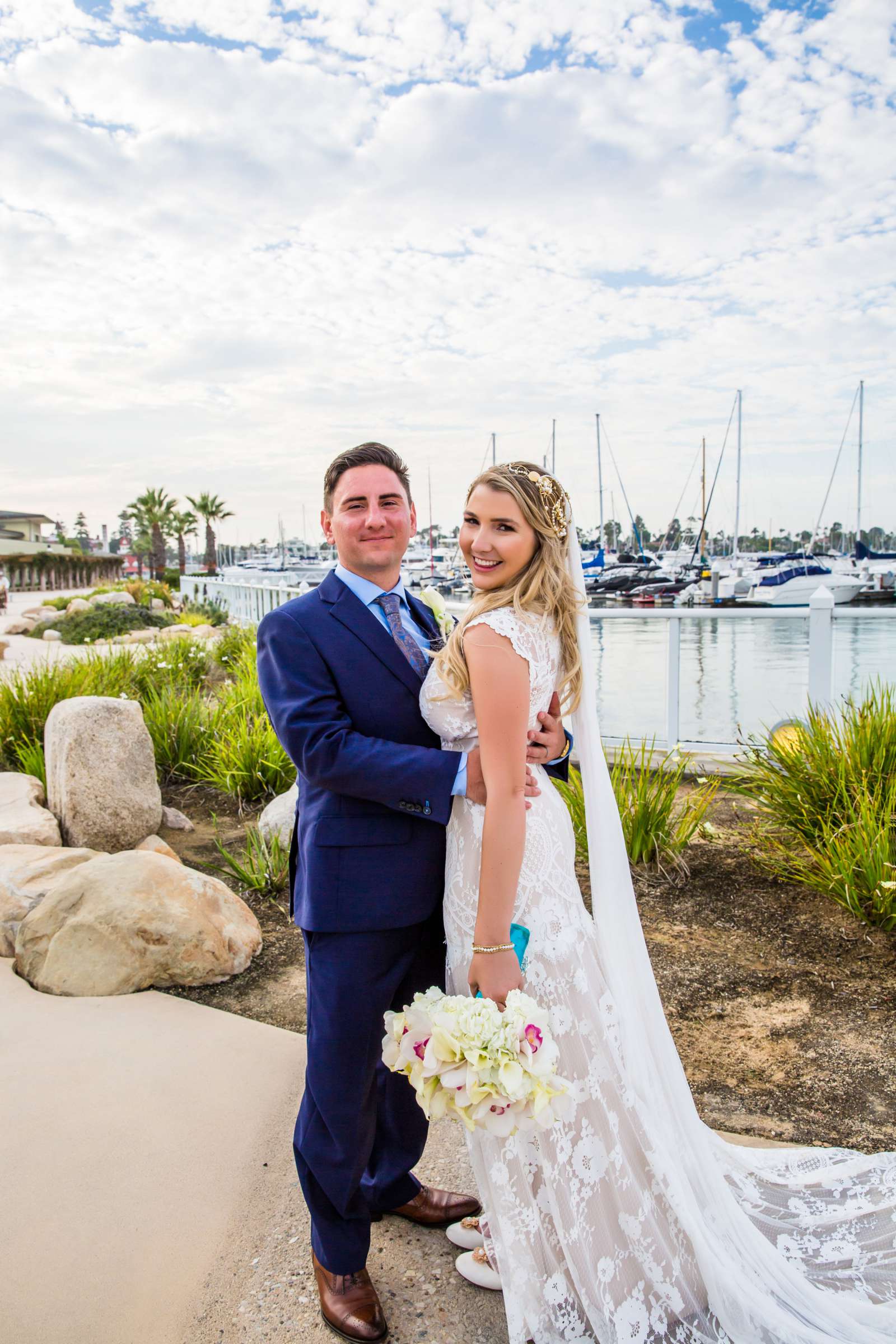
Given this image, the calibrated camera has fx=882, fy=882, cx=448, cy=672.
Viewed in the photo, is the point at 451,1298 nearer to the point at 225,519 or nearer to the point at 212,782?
the point at 212,782

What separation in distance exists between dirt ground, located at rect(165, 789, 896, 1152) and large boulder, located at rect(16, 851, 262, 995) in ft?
0.48

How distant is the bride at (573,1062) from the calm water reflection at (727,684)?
17.3ft

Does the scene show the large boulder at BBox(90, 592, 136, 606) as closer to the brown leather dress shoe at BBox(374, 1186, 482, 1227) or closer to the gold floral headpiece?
the brown leather dress shoe at BBox(374, 1186, 482, 1227)

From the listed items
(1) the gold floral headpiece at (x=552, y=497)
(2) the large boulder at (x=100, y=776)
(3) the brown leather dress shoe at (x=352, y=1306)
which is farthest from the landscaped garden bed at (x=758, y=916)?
(1) the gold floral headpiece at (x=552, y=497)

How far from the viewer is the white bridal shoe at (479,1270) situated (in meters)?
2.25

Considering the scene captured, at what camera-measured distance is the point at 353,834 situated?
2.11 metres

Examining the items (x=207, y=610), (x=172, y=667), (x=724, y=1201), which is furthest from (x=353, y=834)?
(x=207, y=610)

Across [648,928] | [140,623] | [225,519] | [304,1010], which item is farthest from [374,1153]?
[225,519]

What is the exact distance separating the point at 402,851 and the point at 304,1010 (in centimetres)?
189

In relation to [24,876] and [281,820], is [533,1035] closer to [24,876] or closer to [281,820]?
[24,876]

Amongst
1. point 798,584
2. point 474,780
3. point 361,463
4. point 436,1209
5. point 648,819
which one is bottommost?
point 436,1209

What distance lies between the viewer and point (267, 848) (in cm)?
516

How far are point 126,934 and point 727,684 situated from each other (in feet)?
22.8

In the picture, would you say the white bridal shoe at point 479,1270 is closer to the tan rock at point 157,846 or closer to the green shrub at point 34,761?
the tan rock at point 157,846
